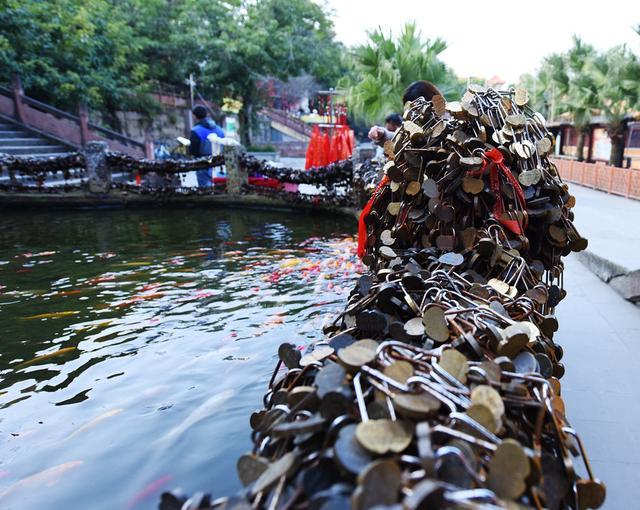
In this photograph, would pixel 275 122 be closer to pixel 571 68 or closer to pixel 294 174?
pixel 571 68

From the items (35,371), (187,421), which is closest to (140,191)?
(35,371)

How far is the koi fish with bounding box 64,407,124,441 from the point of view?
8.55 feet

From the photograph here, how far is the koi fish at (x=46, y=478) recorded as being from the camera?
221 cm

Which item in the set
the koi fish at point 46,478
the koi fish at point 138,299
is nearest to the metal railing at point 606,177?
the koi fish at point 138,299

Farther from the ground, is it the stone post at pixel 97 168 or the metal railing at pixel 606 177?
the stone post at pixel 97 168

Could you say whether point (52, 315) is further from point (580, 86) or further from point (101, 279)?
point (580, 86)

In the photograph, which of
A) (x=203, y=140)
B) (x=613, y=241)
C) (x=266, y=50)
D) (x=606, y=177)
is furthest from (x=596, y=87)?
(x=613, y=241)

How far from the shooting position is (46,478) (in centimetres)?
228

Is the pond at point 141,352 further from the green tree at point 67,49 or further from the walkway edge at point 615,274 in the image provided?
the green tree at point 67,49

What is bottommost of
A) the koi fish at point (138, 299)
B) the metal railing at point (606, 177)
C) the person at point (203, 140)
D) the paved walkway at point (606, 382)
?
the koi fish at point (138, 299)

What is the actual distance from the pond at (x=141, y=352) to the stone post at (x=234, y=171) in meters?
3.81

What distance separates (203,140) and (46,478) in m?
10.2

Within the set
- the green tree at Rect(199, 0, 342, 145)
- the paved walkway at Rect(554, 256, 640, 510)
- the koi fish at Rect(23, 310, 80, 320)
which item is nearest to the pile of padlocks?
the paved walkway at Rect(554, 256, 640, 510)

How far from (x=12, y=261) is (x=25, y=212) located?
553 cm
